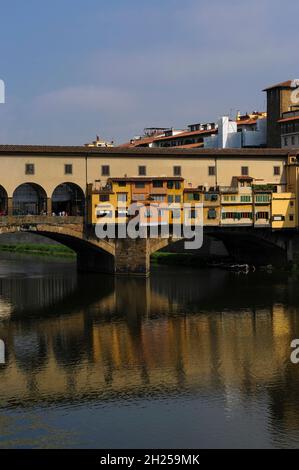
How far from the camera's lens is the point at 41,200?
5562cm

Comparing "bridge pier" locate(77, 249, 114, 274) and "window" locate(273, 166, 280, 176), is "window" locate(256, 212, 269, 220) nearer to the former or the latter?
"window" locate(273, 166, 280, 176)

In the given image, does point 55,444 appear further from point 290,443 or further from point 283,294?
point 283,294

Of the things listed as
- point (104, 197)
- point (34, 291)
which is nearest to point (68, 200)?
point (104, 197)

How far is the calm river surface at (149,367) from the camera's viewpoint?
21.5 meters

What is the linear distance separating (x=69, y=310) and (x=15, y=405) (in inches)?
690

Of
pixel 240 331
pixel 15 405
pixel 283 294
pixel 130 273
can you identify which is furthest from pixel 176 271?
pixel 15 405

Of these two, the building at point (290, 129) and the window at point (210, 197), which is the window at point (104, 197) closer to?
the window at point (210, 197)

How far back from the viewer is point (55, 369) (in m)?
28.0

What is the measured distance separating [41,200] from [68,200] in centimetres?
325

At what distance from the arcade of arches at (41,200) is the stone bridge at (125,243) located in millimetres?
2194

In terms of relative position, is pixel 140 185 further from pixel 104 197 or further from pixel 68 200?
pixel 68 200
